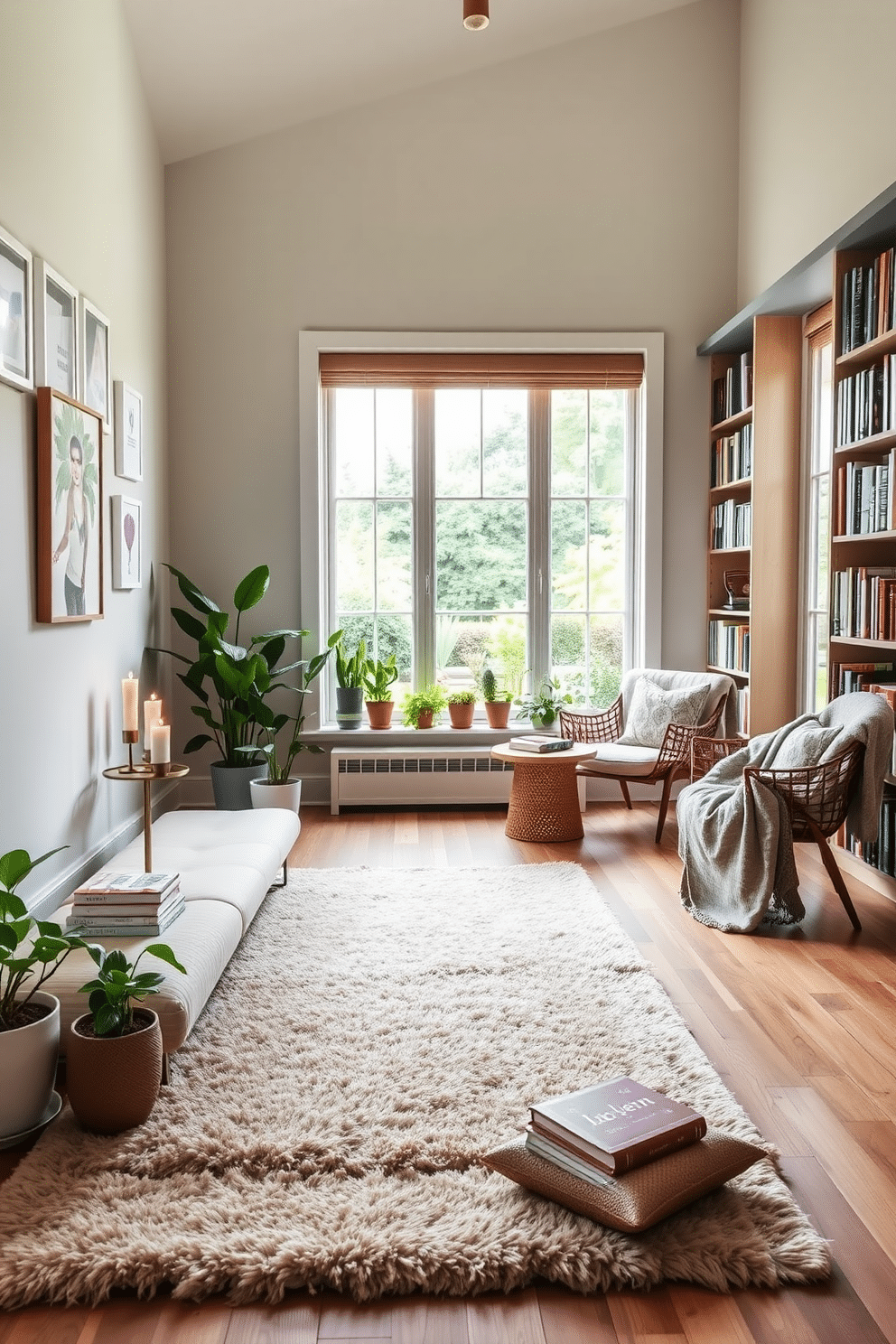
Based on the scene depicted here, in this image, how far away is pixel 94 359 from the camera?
4.28m

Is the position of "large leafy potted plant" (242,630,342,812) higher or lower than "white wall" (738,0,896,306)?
lower

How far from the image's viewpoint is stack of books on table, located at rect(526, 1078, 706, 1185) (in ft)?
6.41

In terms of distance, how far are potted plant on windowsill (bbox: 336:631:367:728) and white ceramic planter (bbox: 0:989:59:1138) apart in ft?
11.9

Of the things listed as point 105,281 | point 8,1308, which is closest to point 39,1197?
point 8,1308

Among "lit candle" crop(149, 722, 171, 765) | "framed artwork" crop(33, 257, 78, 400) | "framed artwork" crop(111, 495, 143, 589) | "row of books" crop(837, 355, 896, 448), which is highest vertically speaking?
"framed artwork" crop(33, 257, 78, 400)

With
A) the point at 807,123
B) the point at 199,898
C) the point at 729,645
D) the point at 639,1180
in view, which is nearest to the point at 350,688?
the point at 729,645

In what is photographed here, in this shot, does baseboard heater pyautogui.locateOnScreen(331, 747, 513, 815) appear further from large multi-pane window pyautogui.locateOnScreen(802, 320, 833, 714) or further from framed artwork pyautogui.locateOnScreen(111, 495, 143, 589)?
large multi-pane window pyautogui.locateOnScreen(802, 320, 833, 714)

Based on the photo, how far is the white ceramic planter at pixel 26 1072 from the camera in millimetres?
2195

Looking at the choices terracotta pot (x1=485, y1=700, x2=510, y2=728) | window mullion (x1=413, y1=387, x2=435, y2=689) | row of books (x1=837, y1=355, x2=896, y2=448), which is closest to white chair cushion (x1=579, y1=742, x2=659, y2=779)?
terracotta pot (x1=485, y1=700, x2=510, y2=728)

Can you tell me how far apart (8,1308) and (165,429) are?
471cm

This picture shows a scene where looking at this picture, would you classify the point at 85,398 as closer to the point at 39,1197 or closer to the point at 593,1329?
the point at 39,1197

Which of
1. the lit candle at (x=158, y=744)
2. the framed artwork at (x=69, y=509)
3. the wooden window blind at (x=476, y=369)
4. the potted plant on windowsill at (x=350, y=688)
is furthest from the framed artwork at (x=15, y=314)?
the potted plant on windowsill at (x=350, y=688)

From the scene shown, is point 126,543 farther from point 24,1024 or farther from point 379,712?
point 24,1024

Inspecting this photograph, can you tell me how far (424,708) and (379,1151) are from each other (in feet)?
12.6
